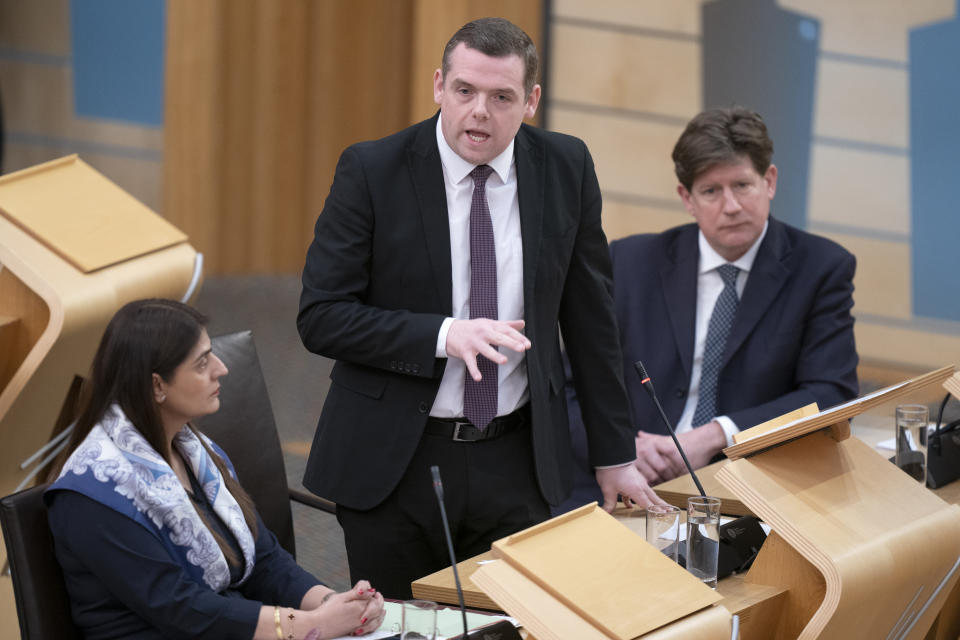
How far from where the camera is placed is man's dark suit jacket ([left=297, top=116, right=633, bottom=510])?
2131 mm

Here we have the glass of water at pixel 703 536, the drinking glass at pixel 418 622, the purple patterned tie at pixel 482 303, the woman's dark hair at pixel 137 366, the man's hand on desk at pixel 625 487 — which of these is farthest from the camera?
the man's hand on desk at pixel 625 487

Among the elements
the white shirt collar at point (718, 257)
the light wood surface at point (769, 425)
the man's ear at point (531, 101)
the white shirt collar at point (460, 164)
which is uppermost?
the man's ear at point (531, 101)

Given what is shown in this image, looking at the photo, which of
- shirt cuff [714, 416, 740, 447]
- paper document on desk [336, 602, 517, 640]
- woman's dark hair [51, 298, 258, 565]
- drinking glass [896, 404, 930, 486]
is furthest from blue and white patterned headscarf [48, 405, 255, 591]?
drinking glass [896, 404, 930, 486]

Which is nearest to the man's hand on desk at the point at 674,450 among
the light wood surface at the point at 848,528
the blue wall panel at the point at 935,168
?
the light wood surface at the point at 848,528

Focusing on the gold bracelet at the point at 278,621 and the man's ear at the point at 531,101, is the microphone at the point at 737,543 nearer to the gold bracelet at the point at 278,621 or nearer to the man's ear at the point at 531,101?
the man's ear at the point at 531,101

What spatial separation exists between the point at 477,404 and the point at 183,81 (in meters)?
5.32

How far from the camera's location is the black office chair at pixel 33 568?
1.77 metres

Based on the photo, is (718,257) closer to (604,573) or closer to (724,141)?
(724,141)

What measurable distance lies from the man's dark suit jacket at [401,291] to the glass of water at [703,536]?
477 mm

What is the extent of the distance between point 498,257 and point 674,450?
84 cm

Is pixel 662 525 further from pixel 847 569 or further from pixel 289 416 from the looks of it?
pixel 289 416

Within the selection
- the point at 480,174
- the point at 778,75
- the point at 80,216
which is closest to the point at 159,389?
the point at 480,174

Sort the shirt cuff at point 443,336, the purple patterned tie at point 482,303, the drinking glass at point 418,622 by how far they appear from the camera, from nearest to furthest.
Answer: the drinking glass at point 418,622, the shirt cuff at point 443,336, the purple patterned tie at point 482,303

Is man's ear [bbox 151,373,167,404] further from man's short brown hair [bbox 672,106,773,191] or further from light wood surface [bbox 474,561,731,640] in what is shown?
man's short brown hair [bbox 672,106,773,191]
